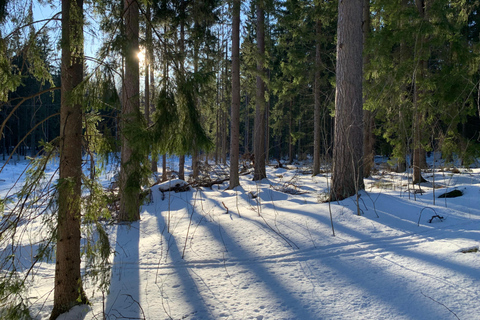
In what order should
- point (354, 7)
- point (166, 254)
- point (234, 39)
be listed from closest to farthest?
Result: point (166, 254) < point (354, 7) < point (234, 39)

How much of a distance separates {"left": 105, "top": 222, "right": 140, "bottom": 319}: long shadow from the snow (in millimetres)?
14

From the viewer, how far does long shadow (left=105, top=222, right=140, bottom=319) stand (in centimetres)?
279

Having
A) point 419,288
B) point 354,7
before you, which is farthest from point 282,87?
point 419,288

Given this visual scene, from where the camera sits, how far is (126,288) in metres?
3.26

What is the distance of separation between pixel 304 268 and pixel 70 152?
289cm

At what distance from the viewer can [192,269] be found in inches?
139

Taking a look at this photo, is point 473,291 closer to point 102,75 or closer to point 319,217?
point 319,217

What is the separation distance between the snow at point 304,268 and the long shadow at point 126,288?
0.6 inches

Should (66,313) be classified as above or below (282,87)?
below

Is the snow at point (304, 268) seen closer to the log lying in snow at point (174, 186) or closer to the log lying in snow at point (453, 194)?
the log lying in snow at point (453, 194)

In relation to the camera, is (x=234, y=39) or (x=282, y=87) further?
(x=282, y=87)

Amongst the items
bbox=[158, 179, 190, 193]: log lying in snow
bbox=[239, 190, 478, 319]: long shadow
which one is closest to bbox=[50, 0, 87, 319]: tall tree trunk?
bbox=[239, 190, 478, 319]: long shadow

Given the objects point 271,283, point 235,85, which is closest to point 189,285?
point 271,283

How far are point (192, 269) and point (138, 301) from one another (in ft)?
2.57
